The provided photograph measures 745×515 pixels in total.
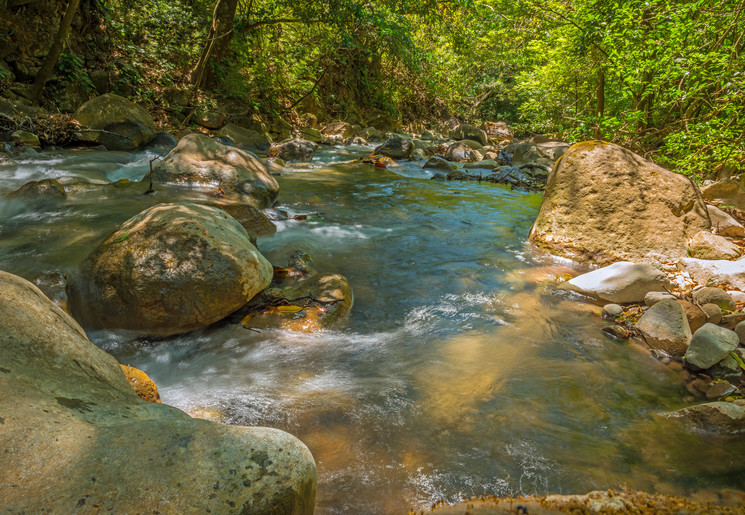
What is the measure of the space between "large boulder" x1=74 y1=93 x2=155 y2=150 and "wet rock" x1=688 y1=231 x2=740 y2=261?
11.3m

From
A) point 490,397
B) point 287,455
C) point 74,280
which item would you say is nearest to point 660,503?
point 490,397

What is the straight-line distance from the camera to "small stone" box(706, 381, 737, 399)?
9.74ft

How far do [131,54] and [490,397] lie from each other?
14466 mm

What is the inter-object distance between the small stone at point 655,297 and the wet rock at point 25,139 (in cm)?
1096

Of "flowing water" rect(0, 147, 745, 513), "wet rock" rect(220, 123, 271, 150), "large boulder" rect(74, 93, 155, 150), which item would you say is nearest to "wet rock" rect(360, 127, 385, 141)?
"wet rock" rect(220, 123, 271, 150)

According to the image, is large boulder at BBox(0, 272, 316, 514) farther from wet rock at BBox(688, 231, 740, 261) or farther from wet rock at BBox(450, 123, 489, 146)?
wet rock at BBox(450, 123, 489, 146)

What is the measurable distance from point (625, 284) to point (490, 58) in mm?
19736

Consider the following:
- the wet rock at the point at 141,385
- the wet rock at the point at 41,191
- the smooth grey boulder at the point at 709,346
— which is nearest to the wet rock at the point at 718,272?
the smooth grey boulder at the point at 709,346

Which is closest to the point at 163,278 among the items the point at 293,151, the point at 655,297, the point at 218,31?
the point at 655,297

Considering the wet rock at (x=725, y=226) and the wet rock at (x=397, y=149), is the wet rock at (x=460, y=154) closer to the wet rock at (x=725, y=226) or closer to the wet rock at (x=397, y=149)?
the wet rock at (x=397, y=149)

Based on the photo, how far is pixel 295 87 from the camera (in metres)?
16.2

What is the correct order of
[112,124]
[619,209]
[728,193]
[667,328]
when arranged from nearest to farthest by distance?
1. [667,328]
2. [619,209]
3. [728,193]
4. [112,124]

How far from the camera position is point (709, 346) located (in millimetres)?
3199

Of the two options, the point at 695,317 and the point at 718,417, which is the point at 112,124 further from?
the point at 718,417
